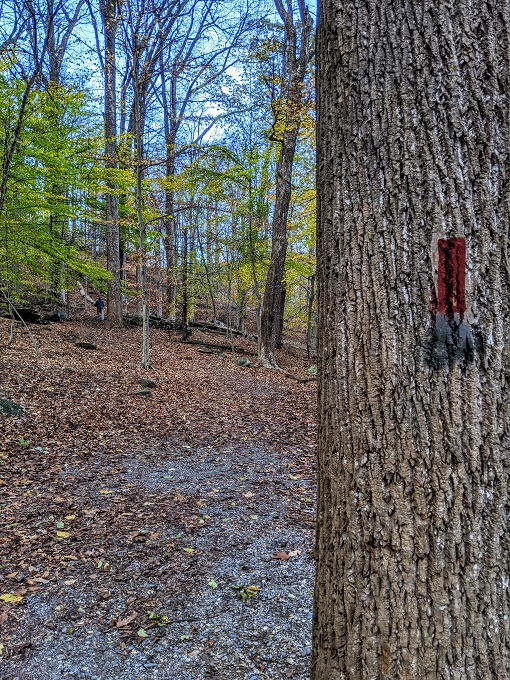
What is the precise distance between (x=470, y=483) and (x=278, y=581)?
2.52 meters

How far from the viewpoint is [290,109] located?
10031 millimetres

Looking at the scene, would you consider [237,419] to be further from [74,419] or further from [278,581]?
[278,581]

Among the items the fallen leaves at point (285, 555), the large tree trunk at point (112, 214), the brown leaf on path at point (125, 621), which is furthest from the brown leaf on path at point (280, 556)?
the large tree trunk at point (112, 214)

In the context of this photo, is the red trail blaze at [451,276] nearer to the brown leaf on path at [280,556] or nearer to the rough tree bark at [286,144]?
the brown leaf on path at [280,556]

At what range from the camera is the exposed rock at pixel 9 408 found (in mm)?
6152

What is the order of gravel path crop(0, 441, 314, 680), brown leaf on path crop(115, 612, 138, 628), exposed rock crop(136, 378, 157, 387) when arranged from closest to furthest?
1. gravel path crop(0, 441, 314, 680)
2. brown leaf on path crop(115, 612, 138, 628)
3. exposed rock crop(136, 378, 157, 387)

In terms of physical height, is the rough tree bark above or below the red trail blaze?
above

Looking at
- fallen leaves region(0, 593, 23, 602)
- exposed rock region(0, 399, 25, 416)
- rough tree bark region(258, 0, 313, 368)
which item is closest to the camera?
fallen leaves region(0, 593, 23, 602)

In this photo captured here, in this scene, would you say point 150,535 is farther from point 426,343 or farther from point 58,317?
point 58,317

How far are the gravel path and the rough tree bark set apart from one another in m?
8.18

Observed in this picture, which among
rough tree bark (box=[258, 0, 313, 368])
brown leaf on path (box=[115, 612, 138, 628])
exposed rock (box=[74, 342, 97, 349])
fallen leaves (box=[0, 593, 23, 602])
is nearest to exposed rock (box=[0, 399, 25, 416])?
fallen leaves (box=[0, 593, 23, 602])

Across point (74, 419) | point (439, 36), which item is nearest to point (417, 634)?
point (439, 36)

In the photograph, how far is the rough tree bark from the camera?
33.3ft

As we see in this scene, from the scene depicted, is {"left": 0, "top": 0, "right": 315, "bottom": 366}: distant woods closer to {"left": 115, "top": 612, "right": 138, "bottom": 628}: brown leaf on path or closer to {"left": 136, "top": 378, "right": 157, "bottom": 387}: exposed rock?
{"left": 136, "top": 378, "right": 157, "bottom": 387}: exposed rock
